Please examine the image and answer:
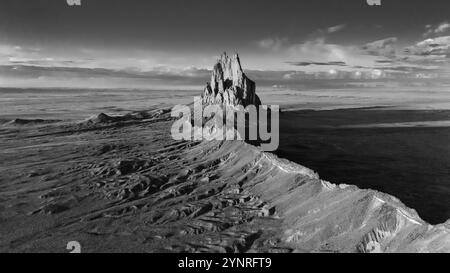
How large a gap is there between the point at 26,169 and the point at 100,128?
78685 millimetres

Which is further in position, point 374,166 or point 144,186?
point 374,166

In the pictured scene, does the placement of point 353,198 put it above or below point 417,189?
above

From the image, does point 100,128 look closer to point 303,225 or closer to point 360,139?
point 360,139

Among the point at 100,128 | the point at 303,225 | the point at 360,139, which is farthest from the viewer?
the point at 100,128

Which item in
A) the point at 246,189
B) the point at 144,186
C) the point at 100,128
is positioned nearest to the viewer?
the point at 246,189

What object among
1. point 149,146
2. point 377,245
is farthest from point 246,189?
point 149,146

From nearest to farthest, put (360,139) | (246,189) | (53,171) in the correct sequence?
(246,189) < (53,171) < (360,139)

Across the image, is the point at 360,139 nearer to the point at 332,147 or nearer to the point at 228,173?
the point at 332,147

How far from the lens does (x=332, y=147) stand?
13888 cm

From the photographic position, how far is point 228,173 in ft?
310
